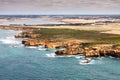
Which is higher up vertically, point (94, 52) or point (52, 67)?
point (94, 52)

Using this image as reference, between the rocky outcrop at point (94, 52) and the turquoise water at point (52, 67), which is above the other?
the rocky outcrop at point (94, 52)

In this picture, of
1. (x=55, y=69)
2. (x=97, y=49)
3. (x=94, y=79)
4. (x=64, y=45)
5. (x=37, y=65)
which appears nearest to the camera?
(x=94, y=79)

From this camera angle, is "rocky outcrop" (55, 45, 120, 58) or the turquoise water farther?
"rocky outcrop" (55, 45, 120, 58)

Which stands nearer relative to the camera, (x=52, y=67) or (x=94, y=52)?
(x=52, y=67)

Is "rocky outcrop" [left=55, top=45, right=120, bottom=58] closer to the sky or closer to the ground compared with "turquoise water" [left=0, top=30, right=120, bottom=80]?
closer to the sky

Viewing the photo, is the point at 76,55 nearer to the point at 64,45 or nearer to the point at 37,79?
the point at 64,45

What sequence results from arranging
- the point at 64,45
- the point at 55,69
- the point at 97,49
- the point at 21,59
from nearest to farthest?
the point at 55,69, the point at 21,59, the point at 97,49, the point at 64,45

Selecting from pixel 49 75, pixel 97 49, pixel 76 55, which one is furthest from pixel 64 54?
pixel 49 75

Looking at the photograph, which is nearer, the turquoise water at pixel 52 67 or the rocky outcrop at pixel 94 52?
the turquoise water at pixel 52 67
